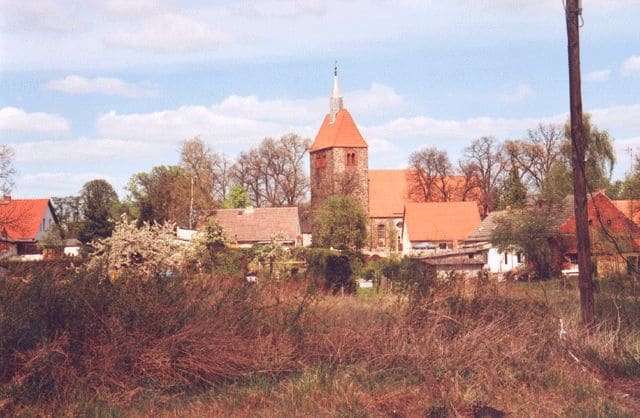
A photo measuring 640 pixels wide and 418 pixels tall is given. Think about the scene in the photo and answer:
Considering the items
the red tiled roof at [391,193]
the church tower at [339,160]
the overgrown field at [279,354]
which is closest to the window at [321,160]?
the church tower at [339,160]

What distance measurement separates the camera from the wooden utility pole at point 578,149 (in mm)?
15516

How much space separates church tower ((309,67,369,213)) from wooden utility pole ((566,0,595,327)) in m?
93.8

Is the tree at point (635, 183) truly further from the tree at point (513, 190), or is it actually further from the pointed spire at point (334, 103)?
the pointed spire at point (334, 103)

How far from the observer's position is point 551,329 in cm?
1405

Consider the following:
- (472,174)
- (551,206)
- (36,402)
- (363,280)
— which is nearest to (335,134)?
(472,174)

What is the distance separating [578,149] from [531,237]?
121ft

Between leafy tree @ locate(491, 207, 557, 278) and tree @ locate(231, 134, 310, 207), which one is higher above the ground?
tree @ locate(231, 134, 310, 207)

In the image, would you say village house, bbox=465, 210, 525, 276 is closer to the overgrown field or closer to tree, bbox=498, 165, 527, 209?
tree, bbox=498, 165, 527, 209

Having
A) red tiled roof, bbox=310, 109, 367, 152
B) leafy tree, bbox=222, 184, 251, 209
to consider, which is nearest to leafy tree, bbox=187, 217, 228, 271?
leafy tree, bbox=222, 184, 251, 209

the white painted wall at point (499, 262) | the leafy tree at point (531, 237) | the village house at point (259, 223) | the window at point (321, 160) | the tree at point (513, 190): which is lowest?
the white painted wall at point (499, 262)

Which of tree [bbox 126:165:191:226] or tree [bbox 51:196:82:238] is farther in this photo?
tree [bbox 51:196:82:238]

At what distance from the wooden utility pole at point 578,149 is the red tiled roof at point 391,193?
95487 millimetres

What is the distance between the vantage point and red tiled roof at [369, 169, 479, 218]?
114812mm

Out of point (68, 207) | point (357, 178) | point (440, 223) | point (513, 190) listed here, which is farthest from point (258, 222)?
point (357, 178)
